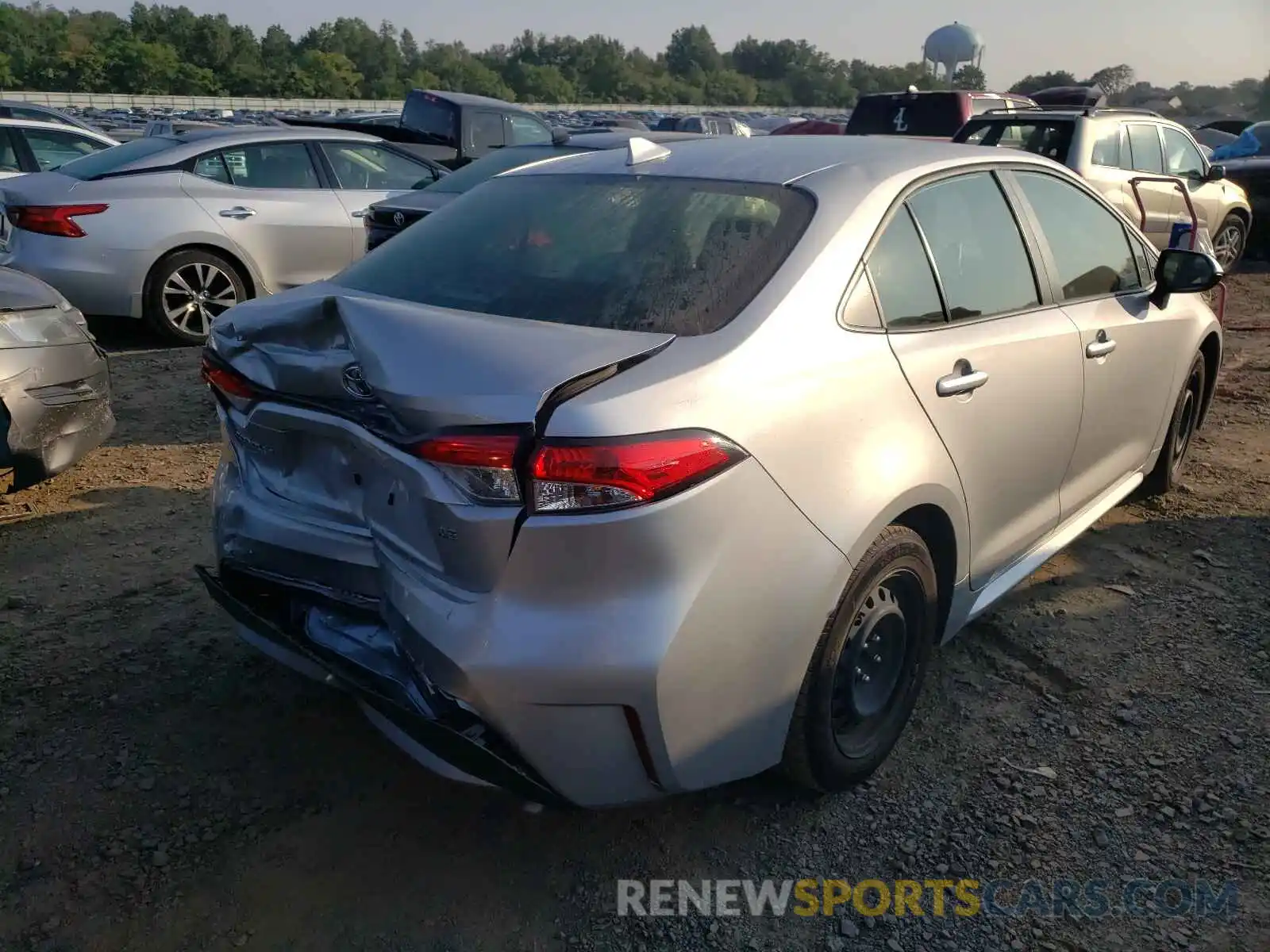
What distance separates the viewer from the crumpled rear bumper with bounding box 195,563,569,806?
7.06 ft

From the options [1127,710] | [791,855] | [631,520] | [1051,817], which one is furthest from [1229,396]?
[631,520]

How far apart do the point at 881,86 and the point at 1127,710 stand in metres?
125

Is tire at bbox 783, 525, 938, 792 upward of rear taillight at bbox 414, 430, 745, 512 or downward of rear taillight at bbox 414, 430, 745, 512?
downward

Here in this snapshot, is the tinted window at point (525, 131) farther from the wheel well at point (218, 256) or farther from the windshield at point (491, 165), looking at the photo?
the wheel well at point (218, 256)

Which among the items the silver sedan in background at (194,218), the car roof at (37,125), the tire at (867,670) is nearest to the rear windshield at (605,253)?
the tire at (867,670)

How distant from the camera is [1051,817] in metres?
2.70

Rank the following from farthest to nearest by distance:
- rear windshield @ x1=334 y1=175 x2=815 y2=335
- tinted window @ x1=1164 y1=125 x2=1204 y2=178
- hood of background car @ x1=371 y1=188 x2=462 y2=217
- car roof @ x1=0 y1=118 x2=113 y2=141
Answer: tinted window @ x1=1164 y1=125 x2=1204 y2=178 < car roof @ x1=0 y1=118 x2=113 y2=141 < hood of background car @ x1=371 y1=188 x2=462 y2=217 < rear windshield @ x1=334 y1=175 x2=815 y2=335

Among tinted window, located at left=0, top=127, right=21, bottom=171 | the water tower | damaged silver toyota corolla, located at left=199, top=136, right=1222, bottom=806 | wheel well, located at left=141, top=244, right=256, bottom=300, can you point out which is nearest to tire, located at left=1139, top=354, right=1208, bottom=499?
damaged silver toyota corolla, located at left=199, top=136, right=1222, bottom=806

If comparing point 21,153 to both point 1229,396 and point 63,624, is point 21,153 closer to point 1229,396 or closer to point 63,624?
point 63,624

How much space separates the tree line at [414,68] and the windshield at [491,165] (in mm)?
52688

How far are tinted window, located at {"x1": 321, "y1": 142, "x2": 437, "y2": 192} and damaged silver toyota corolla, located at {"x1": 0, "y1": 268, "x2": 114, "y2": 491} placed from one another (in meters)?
4.02

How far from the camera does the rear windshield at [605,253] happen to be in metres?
2.46

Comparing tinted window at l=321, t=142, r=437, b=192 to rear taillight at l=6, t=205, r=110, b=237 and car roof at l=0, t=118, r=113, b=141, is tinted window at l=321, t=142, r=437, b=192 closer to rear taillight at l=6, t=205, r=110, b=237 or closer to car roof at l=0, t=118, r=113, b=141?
rear taillight at l=6, t=205, r=110, b=237

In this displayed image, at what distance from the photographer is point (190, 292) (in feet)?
24.1
